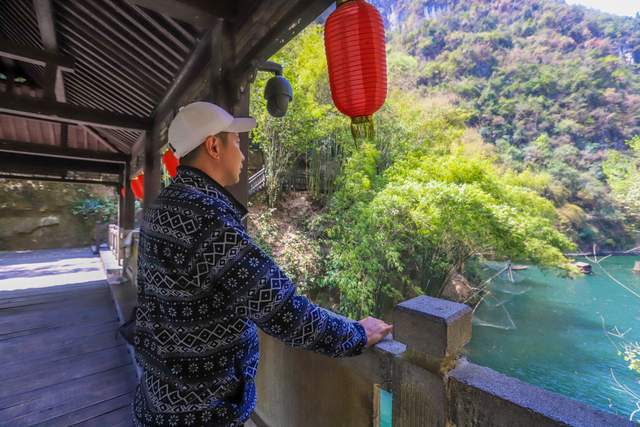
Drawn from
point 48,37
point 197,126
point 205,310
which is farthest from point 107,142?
point 205,310

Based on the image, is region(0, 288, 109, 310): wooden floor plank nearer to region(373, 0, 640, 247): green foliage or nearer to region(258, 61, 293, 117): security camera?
region(258, 61, 293, 117): security camera

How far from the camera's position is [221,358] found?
83 centimetres

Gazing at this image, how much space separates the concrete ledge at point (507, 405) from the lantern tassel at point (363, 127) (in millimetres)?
1234

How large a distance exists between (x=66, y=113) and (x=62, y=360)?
2.75 m

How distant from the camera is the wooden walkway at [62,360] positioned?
91.4 inches

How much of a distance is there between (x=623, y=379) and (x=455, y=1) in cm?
6539

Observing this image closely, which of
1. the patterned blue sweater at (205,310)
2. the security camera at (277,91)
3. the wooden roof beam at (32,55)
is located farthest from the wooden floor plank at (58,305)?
the patterned blue sweater at (205,310)

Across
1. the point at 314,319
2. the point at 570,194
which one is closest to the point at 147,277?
the point at 314,319

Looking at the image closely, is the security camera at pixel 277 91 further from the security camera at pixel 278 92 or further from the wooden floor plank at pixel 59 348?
the wooden floor plank at pixel 59 348

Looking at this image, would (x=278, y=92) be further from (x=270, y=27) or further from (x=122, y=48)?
(x=122, y=48)

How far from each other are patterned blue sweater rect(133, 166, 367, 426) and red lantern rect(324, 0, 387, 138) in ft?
3.68

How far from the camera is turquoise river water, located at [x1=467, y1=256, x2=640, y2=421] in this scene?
28.4 ft

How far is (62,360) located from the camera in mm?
3059

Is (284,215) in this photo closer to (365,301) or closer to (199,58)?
(365,301)
